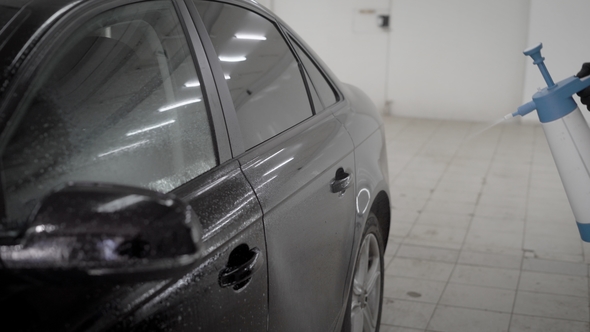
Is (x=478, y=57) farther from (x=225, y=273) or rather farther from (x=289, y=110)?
(x=225, y=273)

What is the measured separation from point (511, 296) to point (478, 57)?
6445 millimetres

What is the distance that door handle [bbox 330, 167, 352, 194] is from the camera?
2156mm

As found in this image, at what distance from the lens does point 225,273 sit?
1.40 meters

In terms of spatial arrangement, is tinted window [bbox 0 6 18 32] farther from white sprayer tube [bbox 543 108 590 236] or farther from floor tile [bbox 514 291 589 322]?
floor tile [bbox 514 291 589 322]

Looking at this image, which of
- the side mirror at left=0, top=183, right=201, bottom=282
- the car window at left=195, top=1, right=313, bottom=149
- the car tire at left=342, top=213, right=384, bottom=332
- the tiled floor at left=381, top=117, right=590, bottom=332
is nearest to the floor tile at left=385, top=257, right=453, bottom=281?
the tiled floor at left=381, top=117, right=590, bottom=332

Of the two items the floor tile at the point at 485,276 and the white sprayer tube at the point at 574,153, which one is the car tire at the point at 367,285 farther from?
the floor tile at the point at 485,276

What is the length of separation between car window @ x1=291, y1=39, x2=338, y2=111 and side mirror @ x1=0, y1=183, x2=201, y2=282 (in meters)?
1.67

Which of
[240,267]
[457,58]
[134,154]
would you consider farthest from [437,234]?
[457,58]

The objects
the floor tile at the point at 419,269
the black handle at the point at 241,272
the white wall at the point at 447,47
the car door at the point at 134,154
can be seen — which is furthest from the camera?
the white wall at the point at 447,47

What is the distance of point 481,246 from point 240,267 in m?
3.40

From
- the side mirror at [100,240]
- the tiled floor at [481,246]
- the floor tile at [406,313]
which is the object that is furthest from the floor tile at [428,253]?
the side mirror at [100,240]

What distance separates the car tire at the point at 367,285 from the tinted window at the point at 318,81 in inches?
18.9

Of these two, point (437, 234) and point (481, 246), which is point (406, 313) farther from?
point (437, 234)

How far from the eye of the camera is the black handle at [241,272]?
1.40 meters
